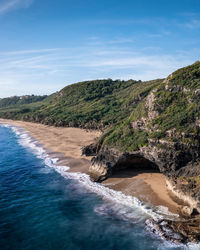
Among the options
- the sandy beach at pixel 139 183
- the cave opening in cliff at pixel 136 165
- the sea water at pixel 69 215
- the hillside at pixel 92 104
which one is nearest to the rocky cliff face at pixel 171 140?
the cave opening in cliff at pixel 136 165

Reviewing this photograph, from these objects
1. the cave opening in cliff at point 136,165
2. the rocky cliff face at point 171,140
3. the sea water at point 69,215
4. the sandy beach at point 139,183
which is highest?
the rocky cliff face at point 171,140

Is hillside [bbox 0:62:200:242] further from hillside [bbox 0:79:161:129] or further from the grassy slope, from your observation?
hillside [bbox 0:79:161:129]

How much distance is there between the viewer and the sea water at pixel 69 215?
18.1 m

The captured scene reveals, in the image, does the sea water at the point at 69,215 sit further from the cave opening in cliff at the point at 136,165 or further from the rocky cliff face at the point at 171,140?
the cave opening in cliff at the point at 136,165

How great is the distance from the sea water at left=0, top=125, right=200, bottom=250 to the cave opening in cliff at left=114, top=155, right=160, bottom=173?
5217mm

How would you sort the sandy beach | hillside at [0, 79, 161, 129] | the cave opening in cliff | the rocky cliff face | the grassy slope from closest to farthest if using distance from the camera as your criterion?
the sandy beach < the rocky cliff face < the grassy slope < the cave opening in cliff < hillside at [0, 79, 161, 129]

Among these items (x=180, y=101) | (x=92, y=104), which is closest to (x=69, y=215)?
(x=180, y=101)

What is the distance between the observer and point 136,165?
104ft

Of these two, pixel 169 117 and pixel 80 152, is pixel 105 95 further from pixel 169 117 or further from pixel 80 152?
pixel 169 117

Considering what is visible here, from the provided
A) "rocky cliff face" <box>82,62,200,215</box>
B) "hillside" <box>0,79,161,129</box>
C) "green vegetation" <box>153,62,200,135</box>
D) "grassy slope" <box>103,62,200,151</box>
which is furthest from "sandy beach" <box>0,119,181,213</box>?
"hillside" <box>0,79,161,129</box>

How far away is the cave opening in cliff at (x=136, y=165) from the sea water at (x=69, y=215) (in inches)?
205

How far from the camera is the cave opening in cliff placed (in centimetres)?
3038

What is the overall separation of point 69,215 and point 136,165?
1333cm

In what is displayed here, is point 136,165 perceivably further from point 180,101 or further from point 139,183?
point 180,101
